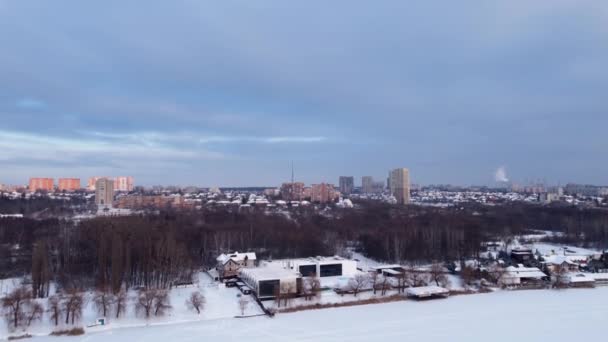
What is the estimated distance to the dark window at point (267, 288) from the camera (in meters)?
9.97

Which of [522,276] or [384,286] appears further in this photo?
[522,276]

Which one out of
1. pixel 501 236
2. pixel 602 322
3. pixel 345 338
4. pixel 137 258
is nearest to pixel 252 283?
pixel 137 258

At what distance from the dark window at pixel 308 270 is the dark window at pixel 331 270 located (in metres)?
0.23

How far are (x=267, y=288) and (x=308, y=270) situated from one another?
270cm

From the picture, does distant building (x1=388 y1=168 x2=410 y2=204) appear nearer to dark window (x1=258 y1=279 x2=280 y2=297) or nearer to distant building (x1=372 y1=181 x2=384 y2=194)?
distant building (x1=372 y1=181 x2=384 y2=194)

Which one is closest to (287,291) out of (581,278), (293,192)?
(581,278)

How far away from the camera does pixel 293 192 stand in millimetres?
49125

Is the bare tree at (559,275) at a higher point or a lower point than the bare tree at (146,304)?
lower

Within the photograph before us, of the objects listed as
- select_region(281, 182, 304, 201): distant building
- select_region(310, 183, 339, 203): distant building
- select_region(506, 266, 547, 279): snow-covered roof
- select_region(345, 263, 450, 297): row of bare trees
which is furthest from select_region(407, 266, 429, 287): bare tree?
select_region(281, 182, 304, 201): distant building

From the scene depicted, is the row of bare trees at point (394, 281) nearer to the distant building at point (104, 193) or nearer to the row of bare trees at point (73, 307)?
the row of bare trees at point (73, 307)

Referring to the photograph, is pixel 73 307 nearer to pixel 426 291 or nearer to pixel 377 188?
pixel 426 291

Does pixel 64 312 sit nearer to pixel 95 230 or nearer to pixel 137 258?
pixel 137 258

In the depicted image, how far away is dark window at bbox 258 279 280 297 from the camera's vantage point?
9969 millimetres

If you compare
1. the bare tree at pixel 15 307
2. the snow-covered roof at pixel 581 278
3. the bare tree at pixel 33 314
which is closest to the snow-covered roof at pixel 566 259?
the snow-covered roof at pixel 581 278
